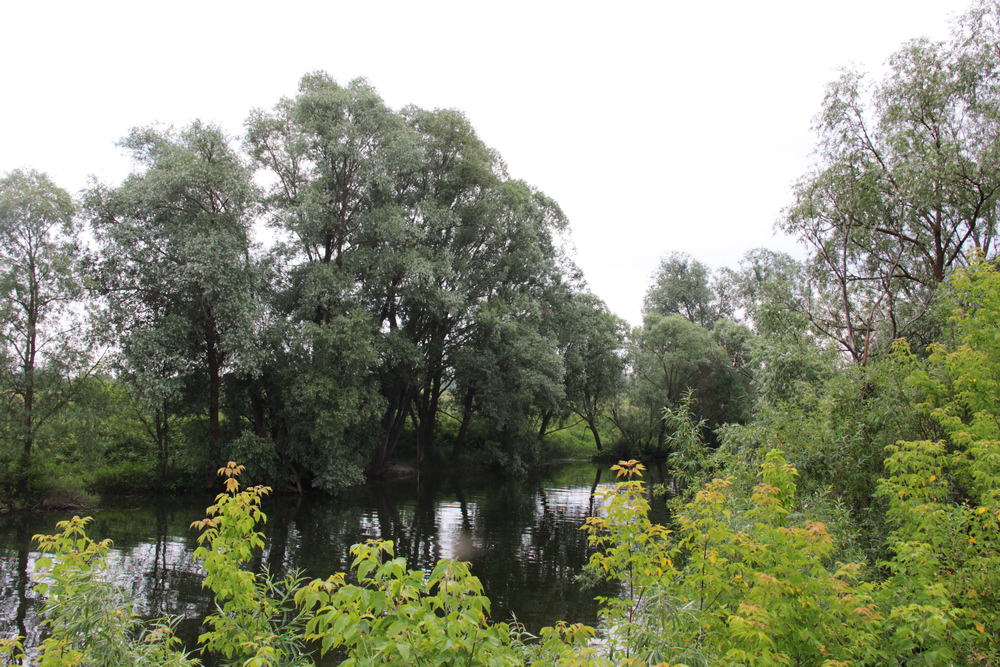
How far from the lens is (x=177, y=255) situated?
2350 centimetres

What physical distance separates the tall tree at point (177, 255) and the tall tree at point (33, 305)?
134 centimetres

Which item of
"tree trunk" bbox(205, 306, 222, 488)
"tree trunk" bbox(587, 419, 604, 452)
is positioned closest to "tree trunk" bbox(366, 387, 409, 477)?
"tree trunk" bbox(205, 306, 222, 488)

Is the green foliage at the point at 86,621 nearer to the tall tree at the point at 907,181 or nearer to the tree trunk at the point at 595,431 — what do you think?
the tall tree at the point at 907,181

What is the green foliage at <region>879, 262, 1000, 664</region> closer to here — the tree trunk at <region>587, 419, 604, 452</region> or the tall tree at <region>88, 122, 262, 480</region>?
the tall tree at <region>88, 122, 262, 480</region>

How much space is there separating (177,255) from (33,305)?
5.22 meters

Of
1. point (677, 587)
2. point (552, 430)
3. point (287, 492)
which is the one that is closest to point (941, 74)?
point (677, 587)

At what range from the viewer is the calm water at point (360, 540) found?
1231 centimetres

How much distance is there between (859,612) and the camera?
4129 millimetres

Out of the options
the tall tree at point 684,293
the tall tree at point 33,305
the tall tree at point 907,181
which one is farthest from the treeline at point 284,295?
the tall tree at point 684,293

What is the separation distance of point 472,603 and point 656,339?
1824 inches

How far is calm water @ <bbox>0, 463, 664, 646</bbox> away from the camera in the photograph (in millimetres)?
12312

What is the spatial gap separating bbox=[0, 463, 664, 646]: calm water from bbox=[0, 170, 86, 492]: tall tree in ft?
12.6

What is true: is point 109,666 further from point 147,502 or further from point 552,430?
point 552,430

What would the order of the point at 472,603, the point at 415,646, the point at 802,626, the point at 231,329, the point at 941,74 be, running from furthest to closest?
the point at 231,329 < the point at 941,74 < the point at 802,626 < the point at 472,603 < the point at 415,646
